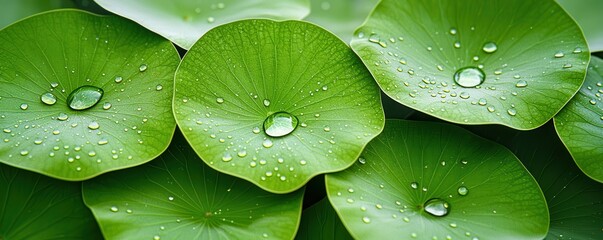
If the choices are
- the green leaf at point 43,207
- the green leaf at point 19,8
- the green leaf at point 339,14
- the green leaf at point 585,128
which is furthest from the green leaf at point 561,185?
the green leaf at point 19,8

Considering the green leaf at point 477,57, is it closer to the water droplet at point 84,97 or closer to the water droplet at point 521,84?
the water droplet at point 521,84

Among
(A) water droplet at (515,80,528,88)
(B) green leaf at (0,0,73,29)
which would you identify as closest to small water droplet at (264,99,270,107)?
(A) water droplet at (515,80,528,88)

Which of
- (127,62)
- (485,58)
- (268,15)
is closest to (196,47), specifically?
(127,62)

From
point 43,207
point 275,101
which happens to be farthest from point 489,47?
point 43,207

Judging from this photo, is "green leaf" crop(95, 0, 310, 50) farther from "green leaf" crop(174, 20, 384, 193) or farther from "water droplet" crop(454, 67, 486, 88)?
"water droplet" crop(454, 67, 486, 88)

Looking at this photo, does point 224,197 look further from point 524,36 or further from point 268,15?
point 524,36

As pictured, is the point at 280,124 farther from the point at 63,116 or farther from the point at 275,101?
the point at 63,116
